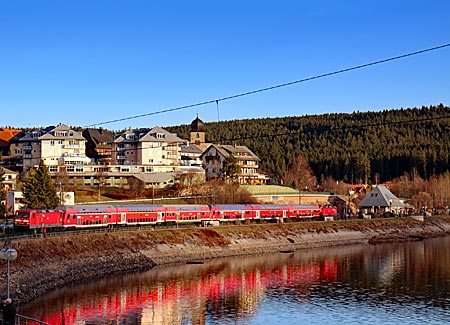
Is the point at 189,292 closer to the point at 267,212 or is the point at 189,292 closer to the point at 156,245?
the point at 156,245

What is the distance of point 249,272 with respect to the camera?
60469 millimetres

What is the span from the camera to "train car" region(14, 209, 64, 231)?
6256 cm

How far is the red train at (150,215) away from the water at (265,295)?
11.5 metres

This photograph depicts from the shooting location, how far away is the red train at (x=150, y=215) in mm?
64188

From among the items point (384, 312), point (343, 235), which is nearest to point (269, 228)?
point (343, 235)

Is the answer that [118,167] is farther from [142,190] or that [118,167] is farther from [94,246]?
[94,246]

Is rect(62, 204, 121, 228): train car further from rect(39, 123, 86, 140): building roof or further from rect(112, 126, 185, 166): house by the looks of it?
rect(39, 123, 86, 140): building roof

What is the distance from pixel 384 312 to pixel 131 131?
82.4 m

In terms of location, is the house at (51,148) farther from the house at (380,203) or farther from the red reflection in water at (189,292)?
the red reflection in water at (189,292)

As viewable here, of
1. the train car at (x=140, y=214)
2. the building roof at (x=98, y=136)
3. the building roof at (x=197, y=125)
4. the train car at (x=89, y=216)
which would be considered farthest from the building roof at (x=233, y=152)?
the train car at (x=89, y=216)

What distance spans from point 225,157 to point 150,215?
48.9 meters

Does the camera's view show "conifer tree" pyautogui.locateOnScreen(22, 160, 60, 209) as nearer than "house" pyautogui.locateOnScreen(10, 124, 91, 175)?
Yes

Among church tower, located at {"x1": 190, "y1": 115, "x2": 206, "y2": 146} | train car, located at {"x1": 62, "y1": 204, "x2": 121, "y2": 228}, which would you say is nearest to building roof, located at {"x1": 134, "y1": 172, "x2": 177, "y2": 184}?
train car, located at {"x1": 62, "y1": 204, "x2": 121, "y2": 228}

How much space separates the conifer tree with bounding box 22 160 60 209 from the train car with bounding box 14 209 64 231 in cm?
615
